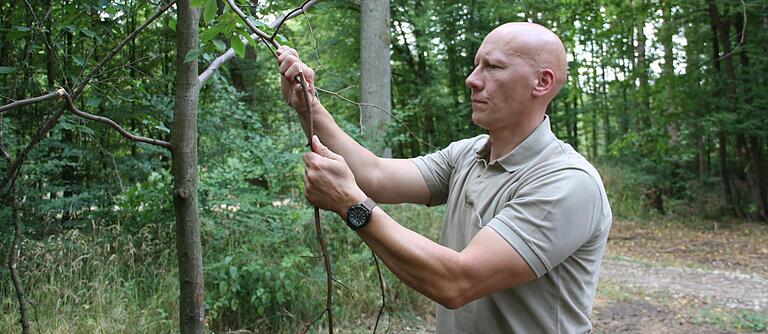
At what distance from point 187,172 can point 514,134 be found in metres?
1.08

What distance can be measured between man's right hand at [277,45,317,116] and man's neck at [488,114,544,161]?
0.63 metres

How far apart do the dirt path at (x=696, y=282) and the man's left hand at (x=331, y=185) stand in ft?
21.3

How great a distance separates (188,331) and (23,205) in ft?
11.8

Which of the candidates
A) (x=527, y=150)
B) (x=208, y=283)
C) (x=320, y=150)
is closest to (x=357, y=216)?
(x=320, y=150)

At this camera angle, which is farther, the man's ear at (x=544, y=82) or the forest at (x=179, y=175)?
the forest at (x=179, y=175)

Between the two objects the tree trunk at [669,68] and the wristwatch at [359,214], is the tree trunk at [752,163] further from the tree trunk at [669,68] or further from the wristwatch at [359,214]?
the wristwatch at [359,214]

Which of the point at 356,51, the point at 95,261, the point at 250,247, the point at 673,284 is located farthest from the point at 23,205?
the point at 356,51

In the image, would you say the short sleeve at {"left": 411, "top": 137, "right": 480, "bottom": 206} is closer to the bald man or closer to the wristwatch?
the bald man

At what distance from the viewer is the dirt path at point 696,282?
7.03 meters

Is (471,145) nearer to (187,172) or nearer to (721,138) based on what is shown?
(187,172)

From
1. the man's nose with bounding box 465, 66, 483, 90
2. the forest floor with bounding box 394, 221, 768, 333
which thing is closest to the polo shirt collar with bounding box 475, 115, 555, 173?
the man's nose with bounding box 465, 66, 483, 90

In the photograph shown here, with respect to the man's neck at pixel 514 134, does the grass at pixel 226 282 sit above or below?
below

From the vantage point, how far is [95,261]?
4.47 m

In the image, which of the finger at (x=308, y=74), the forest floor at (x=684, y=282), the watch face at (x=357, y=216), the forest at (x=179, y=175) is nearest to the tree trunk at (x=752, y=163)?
the forest floor at (x=684, y=282)
